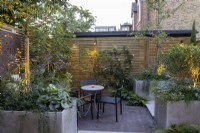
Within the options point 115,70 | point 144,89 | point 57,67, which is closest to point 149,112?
point 144,89

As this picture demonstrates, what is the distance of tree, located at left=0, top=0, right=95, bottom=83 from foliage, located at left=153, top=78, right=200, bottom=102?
7.63ft

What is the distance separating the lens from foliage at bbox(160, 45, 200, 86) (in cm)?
374

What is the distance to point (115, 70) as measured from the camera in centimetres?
718

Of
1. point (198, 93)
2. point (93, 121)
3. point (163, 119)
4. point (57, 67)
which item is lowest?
point (93, 121)

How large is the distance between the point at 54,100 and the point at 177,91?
2297mm

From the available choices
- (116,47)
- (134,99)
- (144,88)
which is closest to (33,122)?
(134,99)

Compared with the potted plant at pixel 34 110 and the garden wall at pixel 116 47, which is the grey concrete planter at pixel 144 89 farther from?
the potted plant at pixel 34 110

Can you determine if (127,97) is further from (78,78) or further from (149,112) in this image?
(78,78)

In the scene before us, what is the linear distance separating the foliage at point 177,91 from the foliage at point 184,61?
18 centimetres

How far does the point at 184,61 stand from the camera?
3826 mm

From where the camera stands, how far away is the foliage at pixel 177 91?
3.53 m

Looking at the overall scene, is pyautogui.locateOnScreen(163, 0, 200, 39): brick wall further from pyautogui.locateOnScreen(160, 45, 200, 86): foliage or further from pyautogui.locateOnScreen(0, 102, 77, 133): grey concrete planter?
pyautogui.locateOnScreen(0, 102, 77, 133): grey concrete planter

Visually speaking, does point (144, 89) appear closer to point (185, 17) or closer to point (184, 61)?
point (184, 61)

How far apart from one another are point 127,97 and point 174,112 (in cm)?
304
